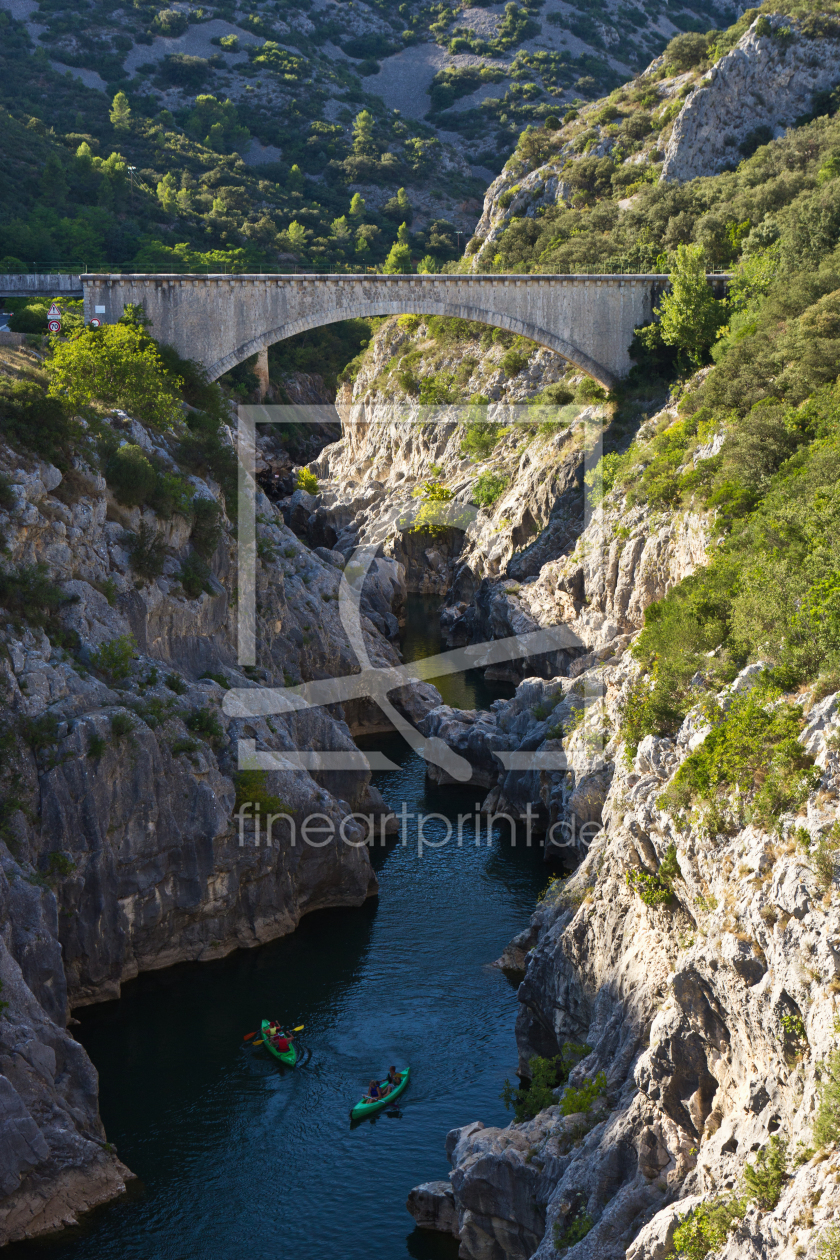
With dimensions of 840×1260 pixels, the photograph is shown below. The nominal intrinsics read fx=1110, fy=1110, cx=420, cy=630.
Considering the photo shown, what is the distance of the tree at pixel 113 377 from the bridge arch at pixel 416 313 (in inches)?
521

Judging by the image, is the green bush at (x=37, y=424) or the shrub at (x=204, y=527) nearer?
the green bush at (x=37, y=424)

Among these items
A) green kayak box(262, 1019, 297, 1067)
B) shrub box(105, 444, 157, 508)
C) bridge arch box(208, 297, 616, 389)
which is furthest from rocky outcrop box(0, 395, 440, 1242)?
bridge arch box(208, 297, 616, 389)

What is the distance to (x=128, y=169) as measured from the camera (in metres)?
101

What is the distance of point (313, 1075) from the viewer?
1124 inches

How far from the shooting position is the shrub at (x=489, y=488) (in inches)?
3024

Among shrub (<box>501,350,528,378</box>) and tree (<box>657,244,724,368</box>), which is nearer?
tree (<box>657,244,724,368</box>)

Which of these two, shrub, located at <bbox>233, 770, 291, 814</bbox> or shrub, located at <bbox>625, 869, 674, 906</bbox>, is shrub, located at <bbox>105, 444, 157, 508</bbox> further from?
shrub, located at <bbox>625, 869, 674, 906</bbox>

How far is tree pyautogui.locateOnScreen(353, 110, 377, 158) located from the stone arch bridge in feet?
253

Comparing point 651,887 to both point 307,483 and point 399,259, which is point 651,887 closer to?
point 307,483

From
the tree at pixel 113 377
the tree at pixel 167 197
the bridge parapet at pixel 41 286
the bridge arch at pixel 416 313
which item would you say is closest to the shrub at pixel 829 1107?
the tree at pixel 113 377

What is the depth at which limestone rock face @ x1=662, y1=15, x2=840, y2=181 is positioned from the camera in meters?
77.0

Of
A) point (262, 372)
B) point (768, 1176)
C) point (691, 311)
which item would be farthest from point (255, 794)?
point (262, 372)

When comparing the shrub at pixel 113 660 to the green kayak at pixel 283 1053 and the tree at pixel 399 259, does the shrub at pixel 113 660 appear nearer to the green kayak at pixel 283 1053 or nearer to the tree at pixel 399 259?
the green kayak at pixel 283 1053

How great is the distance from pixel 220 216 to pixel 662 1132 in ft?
332
